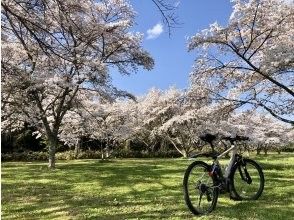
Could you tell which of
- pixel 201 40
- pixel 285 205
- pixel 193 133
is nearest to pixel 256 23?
pixel 201 40

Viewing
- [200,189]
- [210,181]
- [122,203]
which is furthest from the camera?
[122,203]

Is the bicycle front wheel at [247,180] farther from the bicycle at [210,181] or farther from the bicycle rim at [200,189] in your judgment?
the bicycle rim at [200,189]

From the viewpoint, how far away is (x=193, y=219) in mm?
7133

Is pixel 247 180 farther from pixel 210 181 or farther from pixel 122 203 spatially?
pixel 122 203

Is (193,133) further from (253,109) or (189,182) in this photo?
(189,182)

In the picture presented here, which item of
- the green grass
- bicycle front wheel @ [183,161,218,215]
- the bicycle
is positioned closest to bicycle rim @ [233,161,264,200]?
the bicycle

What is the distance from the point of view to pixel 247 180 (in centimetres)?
855

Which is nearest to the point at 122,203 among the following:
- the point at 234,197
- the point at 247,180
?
the point at 234,197

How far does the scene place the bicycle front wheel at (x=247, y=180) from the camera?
332 inches

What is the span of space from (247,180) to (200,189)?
1458mm

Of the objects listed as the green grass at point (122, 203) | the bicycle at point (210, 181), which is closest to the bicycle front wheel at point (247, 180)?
the bicycle at point (210, 181)

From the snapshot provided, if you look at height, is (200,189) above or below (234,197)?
above

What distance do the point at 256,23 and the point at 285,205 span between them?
821cm

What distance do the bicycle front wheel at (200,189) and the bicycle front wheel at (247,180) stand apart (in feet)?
2.53
